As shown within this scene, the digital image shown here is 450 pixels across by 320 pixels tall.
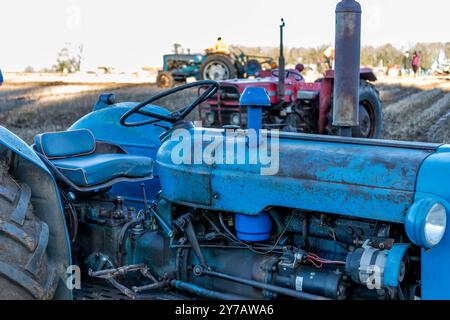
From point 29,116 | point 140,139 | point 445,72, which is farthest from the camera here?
point 445,72

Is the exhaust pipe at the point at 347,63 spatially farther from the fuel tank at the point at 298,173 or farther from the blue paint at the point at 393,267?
the blue paint at the point at 393,267

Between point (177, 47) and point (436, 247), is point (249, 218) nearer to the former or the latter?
point (436, 247)

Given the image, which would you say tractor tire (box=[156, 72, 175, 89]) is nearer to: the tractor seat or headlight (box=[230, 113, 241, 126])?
headlight (box=[230, 113, 241, 126])

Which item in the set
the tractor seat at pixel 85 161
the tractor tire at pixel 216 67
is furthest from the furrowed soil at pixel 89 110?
the tractor seat at pixel 85 161

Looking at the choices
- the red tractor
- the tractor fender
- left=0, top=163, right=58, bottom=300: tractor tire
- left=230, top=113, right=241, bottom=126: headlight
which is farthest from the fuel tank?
left=230, top=113, right=241, bottom=126: headlight

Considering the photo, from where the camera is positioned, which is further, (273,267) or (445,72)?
(445,72)

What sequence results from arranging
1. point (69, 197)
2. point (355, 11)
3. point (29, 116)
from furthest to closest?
point (29, 116)
point (69, 197)
point (355, 11)

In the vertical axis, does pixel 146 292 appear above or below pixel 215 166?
below

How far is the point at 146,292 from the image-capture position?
291 cm

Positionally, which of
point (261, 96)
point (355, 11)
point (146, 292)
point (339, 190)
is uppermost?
point (355, 11)

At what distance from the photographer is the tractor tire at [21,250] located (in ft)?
7.29
